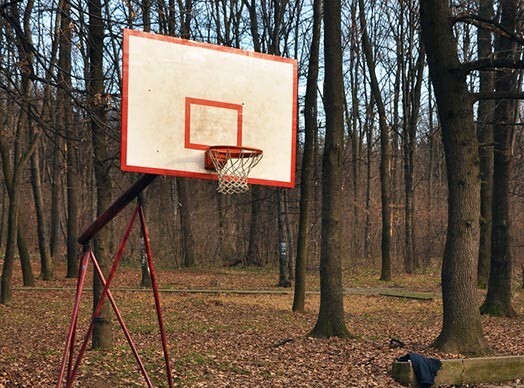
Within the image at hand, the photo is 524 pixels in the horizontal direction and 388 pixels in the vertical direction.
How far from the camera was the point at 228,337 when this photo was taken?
45.6 feet

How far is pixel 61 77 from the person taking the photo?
1060 centimetres

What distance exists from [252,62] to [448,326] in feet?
19.9

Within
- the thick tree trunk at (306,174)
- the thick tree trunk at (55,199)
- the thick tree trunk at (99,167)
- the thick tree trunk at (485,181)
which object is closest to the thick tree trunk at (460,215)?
the thick tree trunk at (99,167)

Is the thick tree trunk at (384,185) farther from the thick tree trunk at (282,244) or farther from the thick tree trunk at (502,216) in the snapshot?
the thick tree trunk at (502,216)

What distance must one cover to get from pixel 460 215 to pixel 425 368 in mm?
2925

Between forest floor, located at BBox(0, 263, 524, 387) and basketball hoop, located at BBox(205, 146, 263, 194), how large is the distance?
3306 millimetres

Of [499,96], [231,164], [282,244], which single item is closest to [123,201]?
[231,164]

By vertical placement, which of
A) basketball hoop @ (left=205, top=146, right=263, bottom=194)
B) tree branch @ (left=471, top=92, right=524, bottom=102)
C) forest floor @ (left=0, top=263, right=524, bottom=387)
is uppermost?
tree branch @ (left=471, top=92, right=524, bottom=102)

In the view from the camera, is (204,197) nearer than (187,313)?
No

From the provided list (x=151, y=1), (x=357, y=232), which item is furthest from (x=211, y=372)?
(x=357, y=232)

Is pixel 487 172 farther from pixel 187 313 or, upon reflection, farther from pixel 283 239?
pixel 187 313

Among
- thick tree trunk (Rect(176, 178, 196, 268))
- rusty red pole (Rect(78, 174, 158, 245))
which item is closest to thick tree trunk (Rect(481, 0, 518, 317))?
rusty red pole (Rect(78, 174, 158, 245))

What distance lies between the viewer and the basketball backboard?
7211 millimetres

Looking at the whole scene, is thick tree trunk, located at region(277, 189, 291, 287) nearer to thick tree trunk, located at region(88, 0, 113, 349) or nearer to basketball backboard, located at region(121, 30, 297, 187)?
thick tree trunk, located at region(88, 0, 113, 349)
